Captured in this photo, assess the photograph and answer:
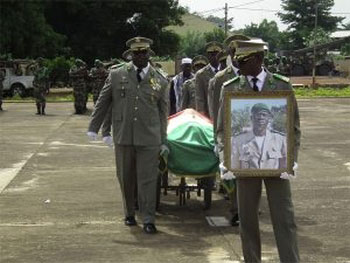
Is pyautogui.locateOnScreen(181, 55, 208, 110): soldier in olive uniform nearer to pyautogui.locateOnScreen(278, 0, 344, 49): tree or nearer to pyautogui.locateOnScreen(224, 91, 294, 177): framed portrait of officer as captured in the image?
pyautogui.locateOnScreen(224, 91, 294, 177): framed portrait of officer

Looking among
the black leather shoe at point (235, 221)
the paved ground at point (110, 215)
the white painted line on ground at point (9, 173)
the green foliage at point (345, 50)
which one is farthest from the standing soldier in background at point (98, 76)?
the green foliage at point (345, 50)

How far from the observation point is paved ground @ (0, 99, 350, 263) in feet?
20.6

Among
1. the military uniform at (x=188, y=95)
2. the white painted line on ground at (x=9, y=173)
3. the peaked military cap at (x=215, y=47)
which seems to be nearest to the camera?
the peaked military cap at (x=215, y=47)

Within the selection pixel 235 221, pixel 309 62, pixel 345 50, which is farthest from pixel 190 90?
pixel 345 50

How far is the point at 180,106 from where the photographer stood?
1020 cm

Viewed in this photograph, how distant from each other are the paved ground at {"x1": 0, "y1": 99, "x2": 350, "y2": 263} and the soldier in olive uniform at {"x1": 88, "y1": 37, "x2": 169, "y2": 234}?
45 centimetres

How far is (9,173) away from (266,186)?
20.9 ft

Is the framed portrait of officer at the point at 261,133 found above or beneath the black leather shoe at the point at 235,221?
above

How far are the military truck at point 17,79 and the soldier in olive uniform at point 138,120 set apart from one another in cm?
2611

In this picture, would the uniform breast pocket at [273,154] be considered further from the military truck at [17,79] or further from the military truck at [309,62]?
the military truck at [309,62]

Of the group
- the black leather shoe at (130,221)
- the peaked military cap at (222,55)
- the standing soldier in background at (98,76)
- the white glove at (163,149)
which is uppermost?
the peaked military cap at (222,55)

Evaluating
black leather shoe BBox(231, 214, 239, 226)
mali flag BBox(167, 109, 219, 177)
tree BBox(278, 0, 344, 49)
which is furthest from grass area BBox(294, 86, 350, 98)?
tree BBox(278, 0, 344, 49)

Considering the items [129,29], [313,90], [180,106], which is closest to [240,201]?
[180,106]

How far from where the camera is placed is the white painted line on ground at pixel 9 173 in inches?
386
